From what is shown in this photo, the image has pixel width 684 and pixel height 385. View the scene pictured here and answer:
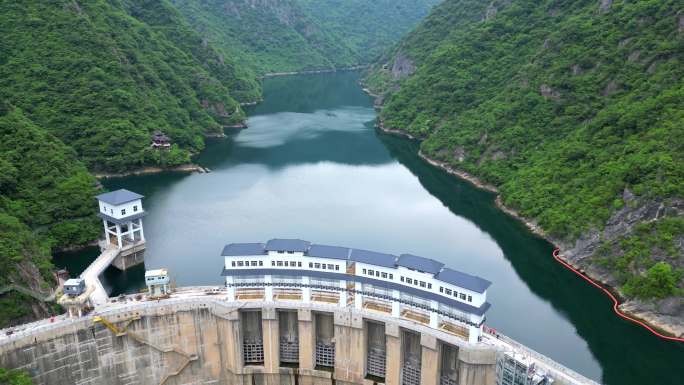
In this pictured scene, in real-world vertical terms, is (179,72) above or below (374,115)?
above

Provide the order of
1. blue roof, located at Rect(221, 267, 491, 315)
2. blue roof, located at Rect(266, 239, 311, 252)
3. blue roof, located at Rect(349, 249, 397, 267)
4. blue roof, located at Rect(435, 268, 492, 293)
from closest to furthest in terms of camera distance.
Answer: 1. blue roof, located at Rect(435, 268, 492, 293)
2. blue roof, located at Rect(221, 267, 491, 315)
3. blue roof, located at Rect(349, 249, 397, 267)
4. blue roof, located at Rect(266, 239, 311, 252)

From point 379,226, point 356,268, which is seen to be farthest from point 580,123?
point 356,268

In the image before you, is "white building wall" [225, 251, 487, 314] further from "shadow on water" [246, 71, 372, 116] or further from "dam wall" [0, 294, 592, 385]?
"shadow on water" [246, 71, 372, 116]

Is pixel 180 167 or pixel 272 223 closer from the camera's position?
pixel 272 223

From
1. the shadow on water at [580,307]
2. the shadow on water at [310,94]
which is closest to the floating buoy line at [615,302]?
the shadow on water at [580,307]

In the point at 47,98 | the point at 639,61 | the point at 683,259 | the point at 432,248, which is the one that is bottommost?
the point at 432,248

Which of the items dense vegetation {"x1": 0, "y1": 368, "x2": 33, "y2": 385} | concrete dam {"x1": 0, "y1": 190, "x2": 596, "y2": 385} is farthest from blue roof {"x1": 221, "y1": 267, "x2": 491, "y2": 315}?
dense vegetation {"x1": 0, "y1": 368, "x2": 33, "y2": 385}

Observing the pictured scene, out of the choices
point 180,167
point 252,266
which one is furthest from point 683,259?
point 180,167

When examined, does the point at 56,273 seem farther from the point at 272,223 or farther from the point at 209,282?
the point at 272,223
